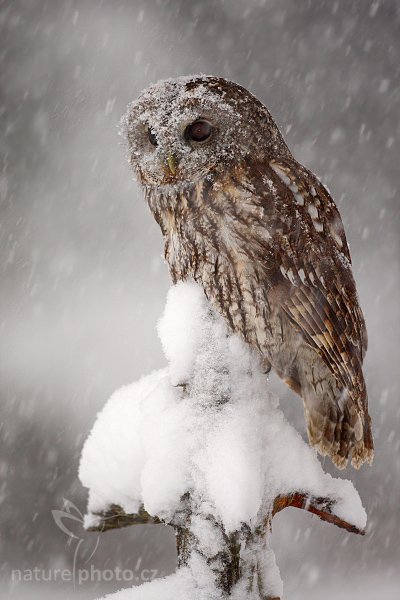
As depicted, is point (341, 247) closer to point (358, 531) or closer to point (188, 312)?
point (188, 312)

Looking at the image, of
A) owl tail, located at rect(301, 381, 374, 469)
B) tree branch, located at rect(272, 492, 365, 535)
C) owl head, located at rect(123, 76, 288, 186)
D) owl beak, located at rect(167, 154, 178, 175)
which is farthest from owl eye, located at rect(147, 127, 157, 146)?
tree branch, located at rect(272, 492, 365, 535)

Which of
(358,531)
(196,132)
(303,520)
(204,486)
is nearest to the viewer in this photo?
(204,486)

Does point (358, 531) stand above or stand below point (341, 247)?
below

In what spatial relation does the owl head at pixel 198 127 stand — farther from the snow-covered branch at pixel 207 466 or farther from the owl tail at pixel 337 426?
the owl tail at pixel 337 426

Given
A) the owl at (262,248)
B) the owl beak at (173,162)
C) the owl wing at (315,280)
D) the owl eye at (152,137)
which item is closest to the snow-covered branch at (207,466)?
the owl at (262,248)

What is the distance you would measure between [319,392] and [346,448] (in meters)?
0.22

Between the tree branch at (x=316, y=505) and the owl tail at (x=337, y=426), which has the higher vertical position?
the owl tail at (x=337, y=426)

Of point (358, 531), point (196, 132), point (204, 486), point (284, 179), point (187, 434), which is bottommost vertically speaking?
point (358, 531)

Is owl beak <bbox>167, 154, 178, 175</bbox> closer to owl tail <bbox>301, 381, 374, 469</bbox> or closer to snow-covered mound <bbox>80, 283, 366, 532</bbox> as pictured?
snow-covered mound <bbox>80, 283, 366, 532</bbox>

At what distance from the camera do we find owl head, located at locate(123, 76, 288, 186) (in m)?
2.00

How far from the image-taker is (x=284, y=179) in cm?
207

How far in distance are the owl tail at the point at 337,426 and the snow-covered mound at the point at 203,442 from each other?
161mm

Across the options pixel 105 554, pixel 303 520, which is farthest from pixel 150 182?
pixel 105 554

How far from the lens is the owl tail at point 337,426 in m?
2.02
